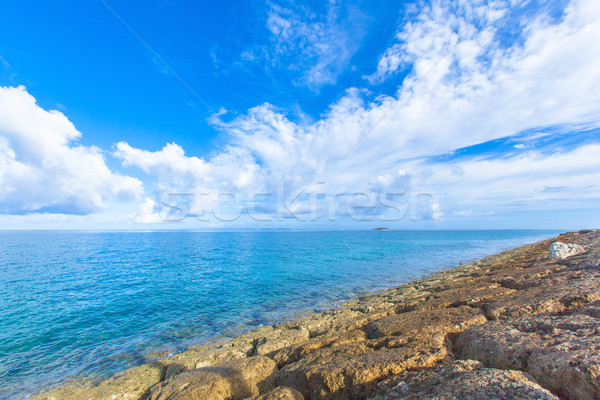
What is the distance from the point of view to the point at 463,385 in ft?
14.6

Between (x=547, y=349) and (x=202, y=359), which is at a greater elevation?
(x=547, y=349)

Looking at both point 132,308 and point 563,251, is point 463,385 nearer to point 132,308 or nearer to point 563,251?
point 132,308

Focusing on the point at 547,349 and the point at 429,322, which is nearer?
the point at 547,349

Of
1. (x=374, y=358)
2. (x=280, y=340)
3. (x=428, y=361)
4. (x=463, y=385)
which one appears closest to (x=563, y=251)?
(x=428, y=361)

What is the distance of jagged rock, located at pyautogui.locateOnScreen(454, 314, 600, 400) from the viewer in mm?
4480

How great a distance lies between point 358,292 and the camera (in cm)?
2355

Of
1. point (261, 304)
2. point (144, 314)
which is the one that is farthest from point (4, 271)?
point (261, 304)

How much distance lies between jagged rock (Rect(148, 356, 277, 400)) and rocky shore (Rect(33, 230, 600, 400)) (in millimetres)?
28

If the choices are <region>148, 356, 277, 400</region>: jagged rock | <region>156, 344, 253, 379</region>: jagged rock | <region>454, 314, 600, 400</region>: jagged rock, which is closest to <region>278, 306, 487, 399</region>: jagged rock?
<region>148, 356, 277, 400</region>: jagged rock

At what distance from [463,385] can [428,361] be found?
185 centimetres

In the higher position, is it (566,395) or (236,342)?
(566,395)

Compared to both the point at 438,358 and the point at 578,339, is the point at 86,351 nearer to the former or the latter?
the point at 438,358

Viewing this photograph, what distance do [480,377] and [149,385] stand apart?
10.3 m

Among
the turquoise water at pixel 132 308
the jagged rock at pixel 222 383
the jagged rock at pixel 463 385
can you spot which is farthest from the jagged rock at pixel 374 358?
the turquoise water at pixel 132 308
